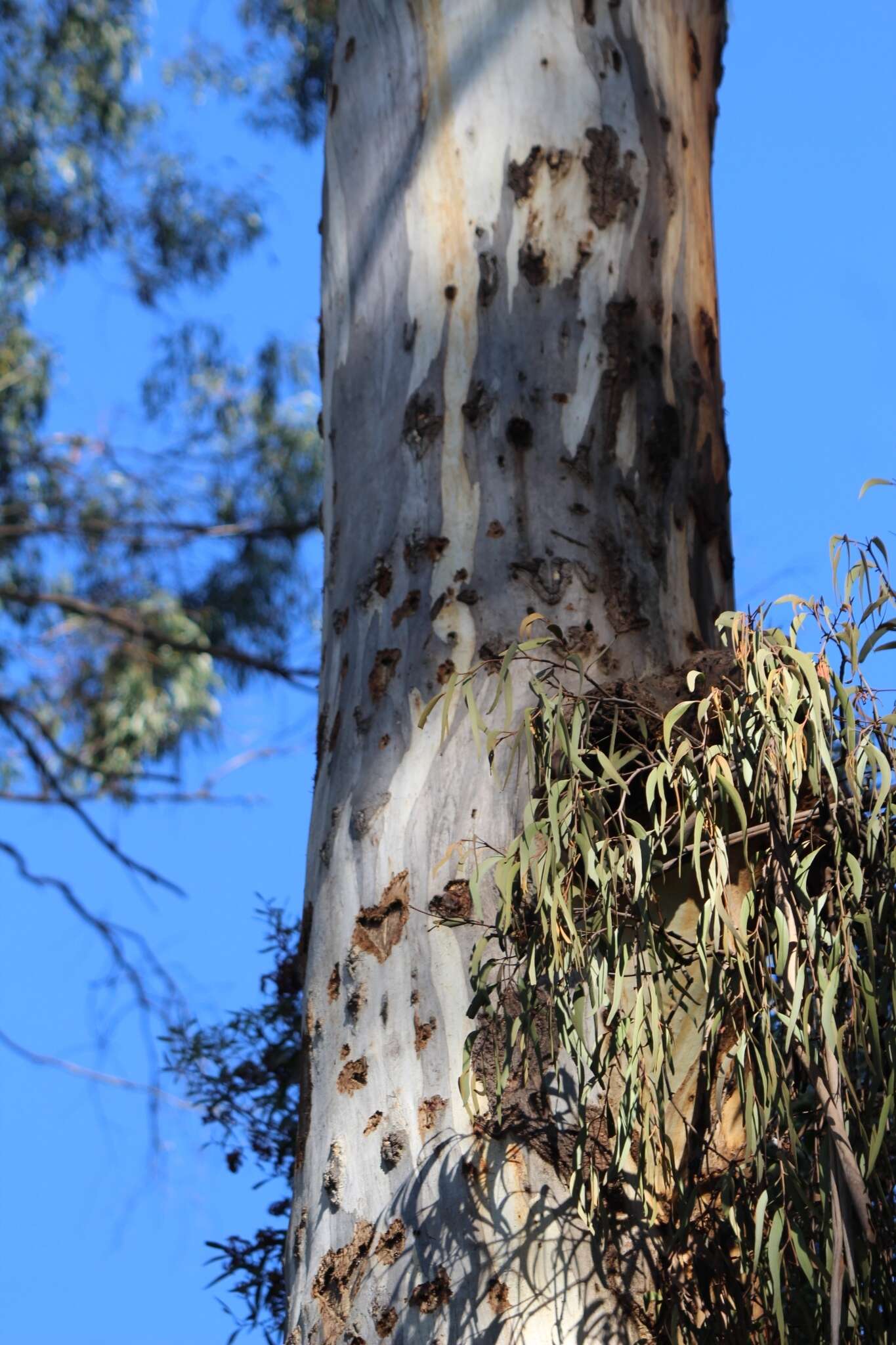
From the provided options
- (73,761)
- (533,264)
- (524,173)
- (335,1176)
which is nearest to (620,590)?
(533,264)

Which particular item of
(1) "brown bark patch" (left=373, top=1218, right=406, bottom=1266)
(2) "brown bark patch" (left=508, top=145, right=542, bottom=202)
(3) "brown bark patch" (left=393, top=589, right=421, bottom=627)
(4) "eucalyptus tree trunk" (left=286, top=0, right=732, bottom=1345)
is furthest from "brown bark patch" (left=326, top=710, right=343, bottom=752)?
(2) "brown bark patch" (left=508, top=145, right=542, bottom=202)

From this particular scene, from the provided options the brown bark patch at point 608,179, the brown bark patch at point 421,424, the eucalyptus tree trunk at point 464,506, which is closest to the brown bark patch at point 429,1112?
the eucalyptus tree trunk at point 464,506

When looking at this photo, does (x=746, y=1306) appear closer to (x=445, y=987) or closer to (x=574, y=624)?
(x=445, y=987)

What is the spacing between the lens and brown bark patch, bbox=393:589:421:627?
156cm

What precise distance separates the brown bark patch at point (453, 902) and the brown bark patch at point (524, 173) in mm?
787

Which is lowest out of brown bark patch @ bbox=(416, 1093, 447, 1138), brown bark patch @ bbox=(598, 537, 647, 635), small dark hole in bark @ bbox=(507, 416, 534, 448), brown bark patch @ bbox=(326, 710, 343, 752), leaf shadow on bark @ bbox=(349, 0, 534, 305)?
brown bark patch @ bbox=(416, 1093, 447, 1138)

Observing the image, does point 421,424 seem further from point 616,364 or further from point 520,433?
point 616,364

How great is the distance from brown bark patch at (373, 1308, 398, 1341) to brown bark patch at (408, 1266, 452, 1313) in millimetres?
20

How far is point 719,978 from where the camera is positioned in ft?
3.94

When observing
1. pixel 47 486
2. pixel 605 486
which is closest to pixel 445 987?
pixel 605 486

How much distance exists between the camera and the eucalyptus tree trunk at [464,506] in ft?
4.22

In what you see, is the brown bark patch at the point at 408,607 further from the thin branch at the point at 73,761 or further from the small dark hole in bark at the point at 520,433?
the thin branch at the point at 73,761

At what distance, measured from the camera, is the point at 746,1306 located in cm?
120

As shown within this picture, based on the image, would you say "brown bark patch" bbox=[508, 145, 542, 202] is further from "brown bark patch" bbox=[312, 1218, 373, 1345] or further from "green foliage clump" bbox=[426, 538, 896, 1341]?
"brown bark patch" bbox=[312, 1218, 373, 1345]
